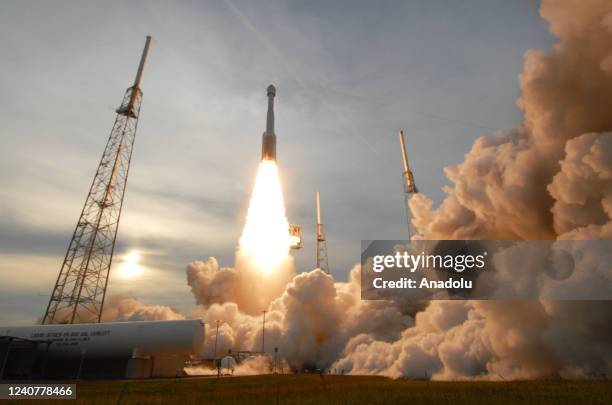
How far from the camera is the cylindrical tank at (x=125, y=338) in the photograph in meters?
63.2

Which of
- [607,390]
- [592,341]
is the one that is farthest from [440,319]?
[607,390]

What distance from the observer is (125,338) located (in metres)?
63.8

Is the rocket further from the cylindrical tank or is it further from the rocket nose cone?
the cylindrical tank

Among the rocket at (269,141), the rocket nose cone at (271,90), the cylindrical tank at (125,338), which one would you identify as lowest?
the cylindrical tank at (125,338)

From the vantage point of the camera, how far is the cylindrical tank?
207 ft

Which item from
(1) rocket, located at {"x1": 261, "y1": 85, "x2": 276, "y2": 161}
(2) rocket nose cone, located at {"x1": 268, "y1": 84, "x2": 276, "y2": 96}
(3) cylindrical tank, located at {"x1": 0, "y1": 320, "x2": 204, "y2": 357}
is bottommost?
(3) cylindrical tank, located at {"x1": 0, "y1": 320, "x2": 204, "y2": 357}

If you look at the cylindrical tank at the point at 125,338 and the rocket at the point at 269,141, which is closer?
the cylindrical tank at the point at 125,338

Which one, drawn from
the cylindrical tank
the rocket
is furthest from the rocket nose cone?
the cylindrical tank

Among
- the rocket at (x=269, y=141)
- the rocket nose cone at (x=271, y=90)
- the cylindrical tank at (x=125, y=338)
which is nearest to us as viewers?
the cylindrical tank at (x=125, y=338)

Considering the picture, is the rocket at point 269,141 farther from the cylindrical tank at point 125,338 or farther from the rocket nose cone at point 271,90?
the cylindrical tank at point 125,338

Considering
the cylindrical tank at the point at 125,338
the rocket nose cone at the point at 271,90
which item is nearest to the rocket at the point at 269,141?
the rocket nose cone at the point at 271,90

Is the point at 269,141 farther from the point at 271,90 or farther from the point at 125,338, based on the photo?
the point at 125,338

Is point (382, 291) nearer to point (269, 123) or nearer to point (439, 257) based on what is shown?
point (439, 257)

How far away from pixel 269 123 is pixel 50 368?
6245 centimetres
